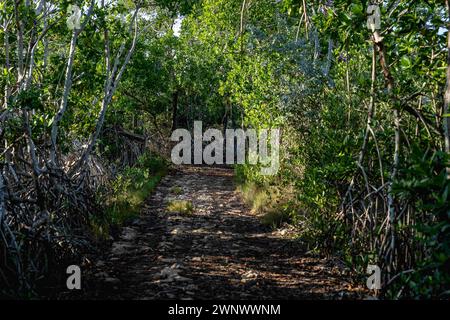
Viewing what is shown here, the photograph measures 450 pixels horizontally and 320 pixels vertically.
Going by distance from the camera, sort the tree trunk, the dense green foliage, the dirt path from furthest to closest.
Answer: the tree trunk < the dirt path < the dense green foliage

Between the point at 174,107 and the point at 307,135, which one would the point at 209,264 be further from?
the point at 174,107

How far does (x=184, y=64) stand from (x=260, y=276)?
1796 centimetres

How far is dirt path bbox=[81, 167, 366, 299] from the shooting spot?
5.83m

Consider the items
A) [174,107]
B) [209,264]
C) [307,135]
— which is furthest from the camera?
[174,107]

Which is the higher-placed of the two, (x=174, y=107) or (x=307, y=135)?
(x=174, y=107)

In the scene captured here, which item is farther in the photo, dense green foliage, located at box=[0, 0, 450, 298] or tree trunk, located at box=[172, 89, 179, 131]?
tree trunk, located at box=[172, 89, 179, 131]

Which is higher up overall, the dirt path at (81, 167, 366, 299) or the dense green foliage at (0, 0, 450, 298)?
the dense green foliage at (0, 0, 450, 298)

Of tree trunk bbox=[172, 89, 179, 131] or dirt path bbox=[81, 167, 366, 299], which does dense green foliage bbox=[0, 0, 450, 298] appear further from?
tree trunk bbox=[172, 89, 179, 131]

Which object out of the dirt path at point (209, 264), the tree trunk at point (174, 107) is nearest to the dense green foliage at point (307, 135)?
the dirt path at point (209, 264)

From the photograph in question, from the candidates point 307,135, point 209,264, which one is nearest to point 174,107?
point 307,135

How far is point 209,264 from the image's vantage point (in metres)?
7.00

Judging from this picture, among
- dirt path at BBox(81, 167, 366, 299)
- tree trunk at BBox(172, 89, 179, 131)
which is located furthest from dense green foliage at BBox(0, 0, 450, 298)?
tree trunk at BBox(172, 89, 179, 131)
